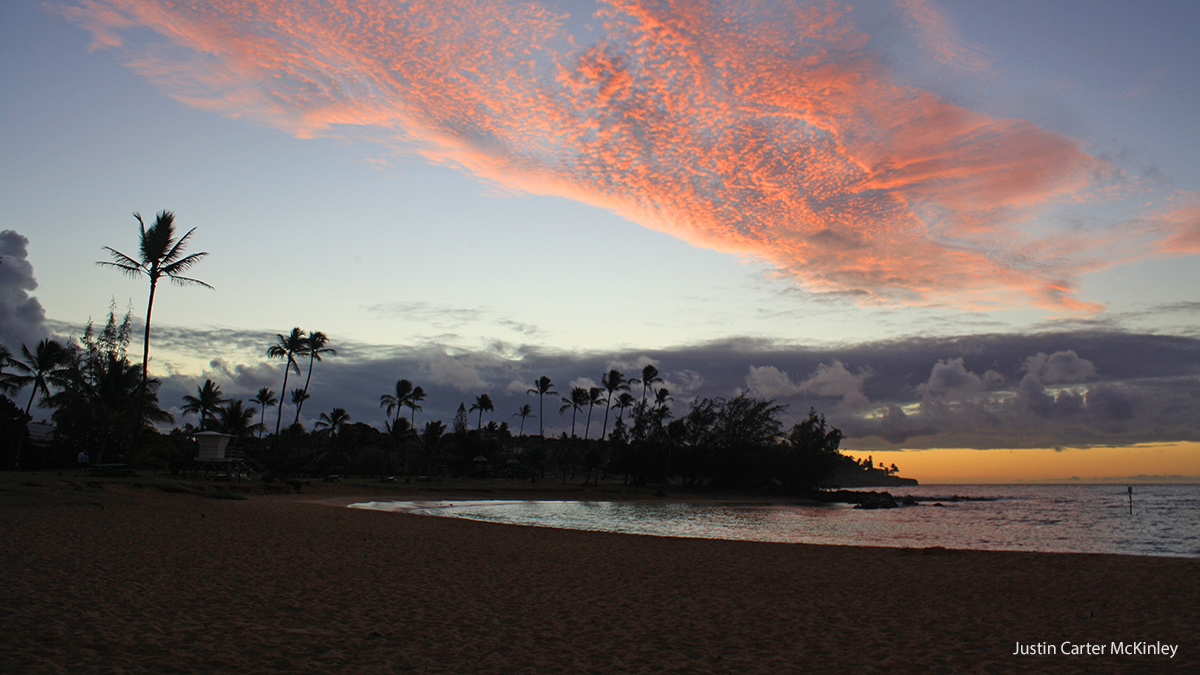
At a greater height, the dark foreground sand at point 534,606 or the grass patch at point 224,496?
the dark foreground sand at point 534,606

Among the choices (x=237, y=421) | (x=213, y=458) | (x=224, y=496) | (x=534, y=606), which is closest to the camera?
(x=534, y=606)

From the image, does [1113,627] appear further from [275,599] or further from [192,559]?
[192,559]

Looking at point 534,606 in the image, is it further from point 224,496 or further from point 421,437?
point 421,437

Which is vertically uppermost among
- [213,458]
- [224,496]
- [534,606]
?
[534,606]

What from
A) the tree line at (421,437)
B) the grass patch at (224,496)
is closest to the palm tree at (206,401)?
the tree line at (421,437)

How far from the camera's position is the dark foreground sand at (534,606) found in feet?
19.9

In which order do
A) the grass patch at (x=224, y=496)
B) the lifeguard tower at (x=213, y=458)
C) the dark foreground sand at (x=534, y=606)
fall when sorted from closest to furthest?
1. the dark foreground sand at (x=534, y=606)
2. the grass patch at (x=224, y=496)
3. the lifeguard tower at (x=213, y=458)

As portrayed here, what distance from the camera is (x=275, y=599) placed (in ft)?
26.5

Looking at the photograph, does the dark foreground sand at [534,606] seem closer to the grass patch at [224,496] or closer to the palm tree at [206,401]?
the grass patch at [224,496]

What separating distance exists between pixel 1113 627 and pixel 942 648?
122 inches

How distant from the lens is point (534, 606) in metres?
8.65

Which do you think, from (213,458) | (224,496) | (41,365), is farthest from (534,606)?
(41,365)

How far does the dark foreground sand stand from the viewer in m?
6.06

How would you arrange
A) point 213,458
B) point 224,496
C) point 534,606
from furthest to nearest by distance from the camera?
point 213,458 → point 224,496 → point 534,606
